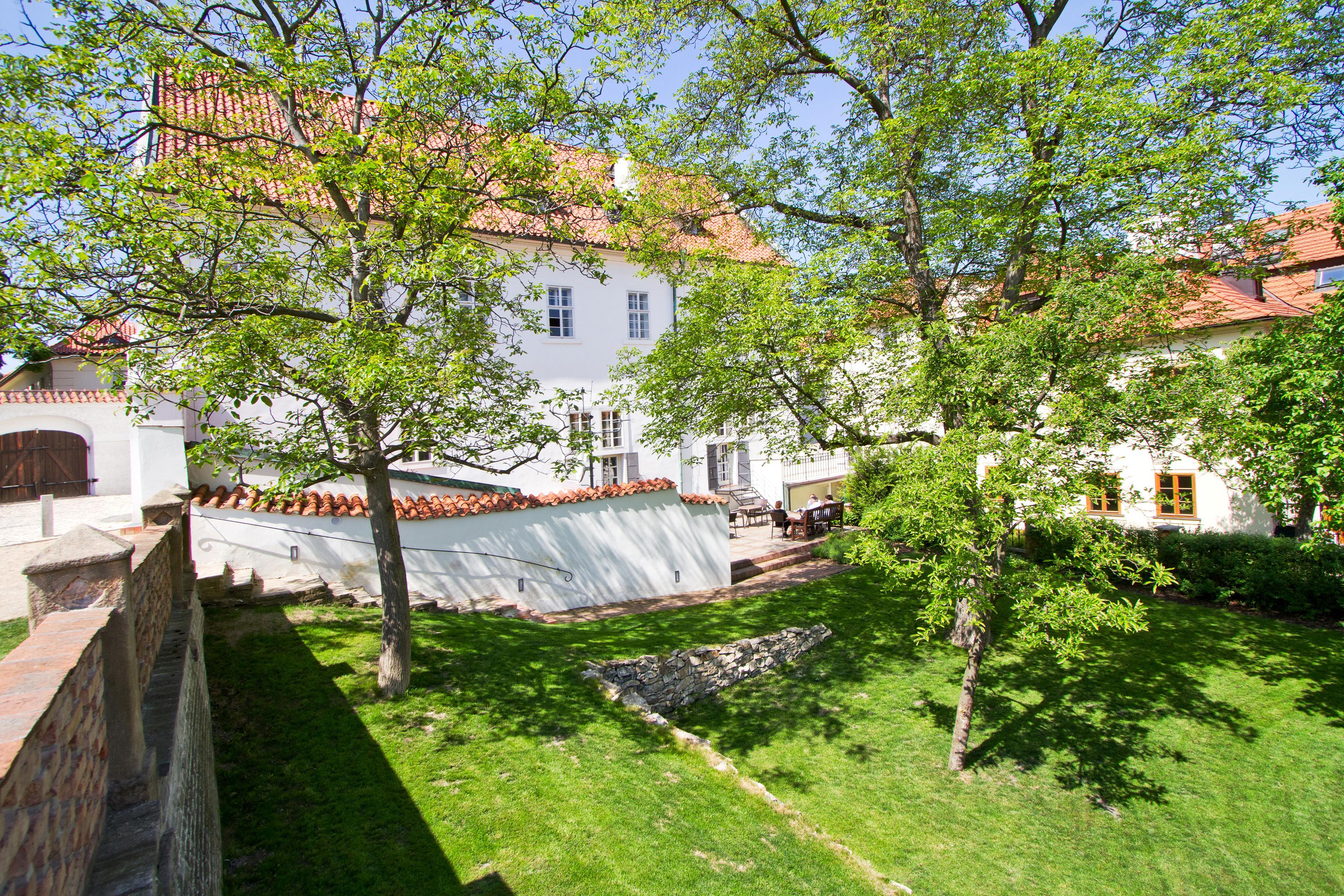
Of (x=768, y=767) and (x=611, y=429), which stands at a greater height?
(x=611, y=429)

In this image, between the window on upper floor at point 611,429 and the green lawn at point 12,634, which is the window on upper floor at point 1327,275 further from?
the green lawn at point 12,634

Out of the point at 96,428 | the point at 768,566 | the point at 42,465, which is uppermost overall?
the point at 96,428

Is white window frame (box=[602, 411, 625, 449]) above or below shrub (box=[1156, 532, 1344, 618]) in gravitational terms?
above

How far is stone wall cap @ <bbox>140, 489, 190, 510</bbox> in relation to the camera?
6.27 metres

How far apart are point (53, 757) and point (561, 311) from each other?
15689mm

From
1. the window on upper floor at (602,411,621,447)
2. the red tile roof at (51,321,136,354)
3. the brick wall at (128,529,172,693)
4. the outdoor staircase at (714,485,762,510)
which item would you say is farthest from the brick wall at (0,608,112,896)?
the outdoor staircase at (714,485,762,510)

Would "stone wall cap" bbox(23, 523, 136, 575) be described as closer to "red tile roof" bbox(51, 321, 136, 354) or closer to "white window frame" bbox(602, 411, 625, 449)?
"red tile roof" bbox(51, 321, 136, 354)

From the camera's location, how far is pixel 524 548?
11.1 m

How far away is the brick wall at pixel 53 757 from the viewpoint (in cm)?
177

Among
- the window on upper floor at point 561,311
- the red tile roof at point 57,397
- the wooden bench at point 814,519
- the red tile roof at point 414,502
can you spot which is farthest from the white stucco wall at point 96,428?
the wooden bench at point 814,519

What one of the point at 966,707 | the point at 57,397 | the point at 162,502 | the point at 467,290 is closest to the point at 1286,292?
the point at 966,707

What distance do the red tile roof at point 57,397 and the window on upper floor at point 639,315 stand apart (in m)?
14.2

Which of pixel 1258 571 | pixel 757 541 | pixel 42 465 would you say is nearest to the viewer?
pixel 1258 571

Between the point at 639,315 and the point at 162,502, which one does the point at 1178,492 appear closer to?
the point at 639,315
